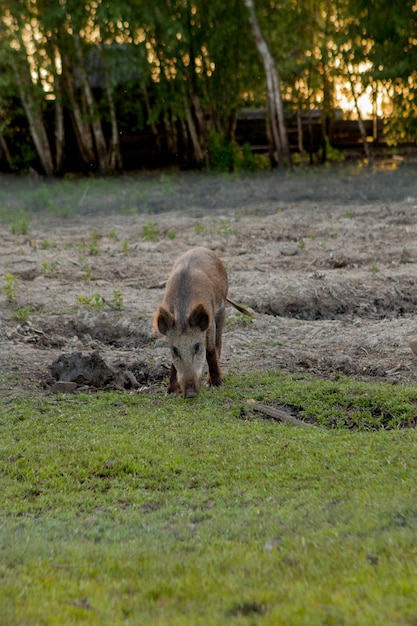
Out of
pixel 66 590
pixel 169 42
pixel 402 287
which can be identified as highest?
pixel 169 42

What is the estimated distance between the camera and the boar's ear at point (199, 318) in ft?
30.3

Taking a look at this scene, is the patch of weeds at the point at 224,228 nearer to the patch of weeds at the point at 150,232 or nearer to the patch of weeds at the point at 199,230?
the patch of weeds at the point at 199,230

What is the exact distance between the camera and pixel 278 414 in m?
8.59

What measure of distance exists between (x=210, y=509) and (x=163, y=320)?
11.4 feet

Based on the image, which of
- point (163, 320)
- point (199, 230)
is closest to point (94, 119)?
point (199, 230)

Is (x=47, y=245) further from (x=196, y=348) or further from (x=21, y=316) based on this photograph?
(x=196, y=348)

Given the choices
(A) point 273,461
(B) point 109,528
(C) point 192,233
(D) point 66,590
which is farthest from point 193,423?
(C) point 192,233

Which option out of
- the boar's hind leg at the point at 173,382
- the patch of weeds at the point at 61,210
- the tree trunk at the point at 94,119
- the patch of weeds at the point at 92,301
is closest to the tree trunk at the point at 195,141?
the tree trunk at the point at 94,119

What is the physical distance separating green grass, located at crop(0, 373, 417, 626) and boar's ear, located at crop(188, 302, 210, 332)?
2.39 feet

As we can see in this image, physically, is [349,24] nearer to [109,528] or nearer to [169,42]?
[169,42]

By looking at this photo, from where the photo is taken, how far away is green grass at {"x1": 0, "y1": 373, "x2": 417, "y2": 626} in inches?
169

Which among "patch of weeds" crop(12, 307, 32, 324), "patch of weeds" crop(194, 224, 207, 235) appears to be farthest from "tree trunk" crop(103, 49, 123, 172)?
"patch of weeds" crop(12, 307, 32, 324)

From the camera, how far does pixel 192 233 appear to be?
1827 centimetres

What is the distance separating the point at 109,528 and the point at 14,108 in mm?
27187
